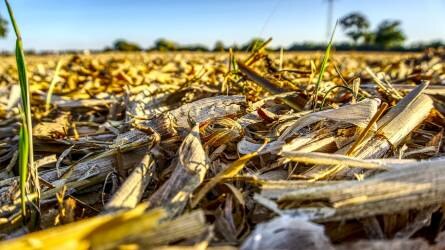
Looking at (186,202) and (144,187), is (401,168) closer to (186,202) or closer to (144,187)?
(186,202)

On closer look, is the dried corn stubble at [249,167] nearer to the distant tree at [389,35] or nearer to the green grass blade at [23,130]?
the green grass blade at [23,130]

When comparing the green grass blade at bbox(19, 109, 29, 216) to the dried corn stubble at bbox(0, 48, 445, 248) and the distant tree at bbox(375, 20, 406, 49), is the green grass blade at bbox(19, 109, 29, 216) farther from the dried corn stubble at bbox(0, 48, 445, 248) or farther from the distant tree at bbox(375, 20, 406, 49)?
the distant tree at bbox(375, 20, 406, 49)

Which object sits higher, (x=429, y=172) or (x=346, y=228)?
(x=429, y=172)

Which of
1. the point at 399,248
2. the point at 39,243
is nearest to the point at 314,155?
the point at 399,248

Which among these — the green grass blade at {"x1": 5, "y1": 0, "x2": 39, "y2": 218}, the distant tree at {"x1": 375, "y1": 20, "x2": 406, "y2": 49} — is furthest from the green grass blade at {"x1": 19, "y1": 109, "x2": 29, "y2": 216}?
the distant tree at {"x1": 375, "y1": 20, "x2": 406, "y2": 49}

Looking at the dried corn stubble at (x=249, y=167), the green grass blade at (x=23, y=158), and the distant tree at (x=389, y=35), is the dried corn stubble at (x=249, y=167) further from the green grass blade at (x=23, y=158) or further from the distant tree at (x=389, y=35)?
the distant tree at (x=389, y=35)

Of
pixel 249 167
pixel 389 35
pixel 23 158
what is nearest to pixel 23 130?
pixel 23 158

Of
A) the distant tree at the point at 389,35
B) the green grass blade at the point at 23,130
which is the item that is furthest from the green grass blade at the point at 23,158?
the distant tree at the point at 389,35

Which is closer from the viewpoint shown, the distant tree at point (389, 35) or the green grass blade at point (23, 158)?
the green grass blade at point (23, 158)

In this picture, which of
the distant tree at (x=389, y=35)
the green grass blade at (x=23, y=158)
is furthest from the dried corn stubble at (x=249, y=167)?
the distant tree at (x=389, y=35)

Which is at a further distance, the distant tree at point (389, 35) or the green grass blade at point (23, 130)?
the distant tree at point (389, 35)

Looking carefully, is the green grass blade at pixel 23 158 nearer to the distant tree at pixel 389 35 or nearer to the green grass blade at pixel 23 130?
the green grass blade at pixel 23 130
